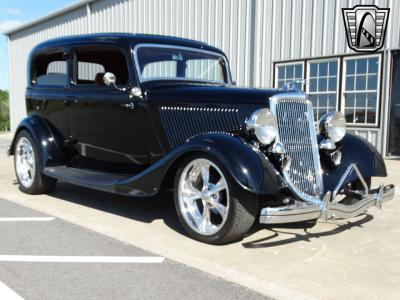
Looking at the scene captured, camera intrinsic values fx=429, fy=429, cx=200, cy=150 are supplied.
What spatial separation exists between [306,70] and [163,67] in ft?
18.3

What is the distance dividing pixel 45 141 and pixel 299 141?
310 centimetres

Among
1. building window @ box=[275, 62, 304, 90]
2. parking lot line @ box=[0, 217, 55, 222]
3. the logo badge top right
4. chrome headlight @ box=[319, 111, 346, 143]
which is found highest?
the logo badge top right

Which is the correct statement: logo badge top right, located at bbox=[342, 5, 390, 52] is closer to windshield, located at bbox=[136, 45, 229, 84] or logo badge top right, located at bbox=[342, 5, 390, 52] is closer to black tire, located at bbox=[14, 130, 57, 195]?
windshield, located at bbox=[136, 45, 229, 84]

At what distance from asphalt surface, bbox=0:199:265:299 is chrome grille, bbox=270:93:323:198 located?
3.94 feet

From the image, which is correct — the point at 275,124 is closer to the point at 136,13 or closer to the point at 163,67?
the point at 163,67

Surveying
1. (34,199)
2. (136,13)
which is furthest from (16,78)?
(34,199)

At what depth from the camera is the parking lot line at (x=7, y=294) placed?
2.52m

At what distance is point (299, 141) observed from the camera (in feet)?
12.1

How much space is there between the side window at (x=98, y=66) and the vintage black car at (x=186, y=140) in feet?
0.04

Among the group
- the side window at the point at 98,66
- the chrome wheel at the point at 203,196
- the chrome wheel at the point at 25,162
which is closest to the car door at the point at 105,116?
the side window at the point at 98,66

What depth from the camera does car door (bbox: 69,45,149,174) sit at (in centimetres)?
446

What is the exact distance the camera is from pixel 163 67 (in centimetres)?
468

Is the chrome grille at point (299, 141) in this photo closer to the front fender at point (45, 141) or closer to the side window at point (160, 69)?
the side window at point (160, 69)

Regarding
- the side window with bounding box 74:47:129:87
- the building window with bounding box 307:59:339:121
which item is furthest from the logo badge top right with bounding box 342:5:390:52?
the side window with bounding box 74:47:129:87
